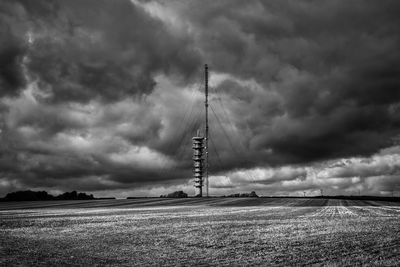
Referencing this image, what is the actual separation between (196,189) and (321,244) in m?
126

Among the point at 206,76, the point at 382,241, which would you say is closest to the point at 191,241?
the point at 382,241

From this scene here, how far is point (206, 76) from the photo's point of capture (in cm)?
12962

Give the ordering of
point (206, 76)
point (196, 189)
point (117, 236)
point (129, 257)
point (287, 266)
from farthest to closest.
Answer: point (196, 189)
point (206, 76)
point (117, 236)
point (129, 257)
point (287, 266)

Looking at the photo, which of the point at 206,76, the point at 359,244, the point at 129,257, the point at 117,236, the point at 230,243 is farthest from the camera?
the point at 206,76

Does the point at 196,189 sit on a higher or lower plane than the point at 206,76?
lower

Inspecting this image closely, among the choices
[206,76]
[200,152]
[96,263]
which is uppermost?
[206,76]

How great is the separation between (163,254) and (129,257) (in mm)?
1548

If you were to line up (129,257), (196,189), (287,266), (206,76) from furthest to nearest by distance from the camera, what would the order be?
(196,189), (206,76), (129,257), (287,266)

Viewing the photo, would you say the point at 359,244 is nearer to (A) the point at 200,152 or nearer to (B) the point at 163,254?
(B) the point at 163,254

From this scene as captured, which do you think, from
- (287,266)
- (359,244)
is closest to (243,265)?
(287,266)

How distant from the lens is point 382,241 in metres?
19.8

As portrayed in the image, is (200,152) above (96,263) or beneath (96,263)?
above

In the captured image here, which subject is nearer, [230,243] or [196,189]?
[230,243]

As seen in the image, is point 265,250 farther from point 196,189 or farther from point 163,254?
point 196,189
